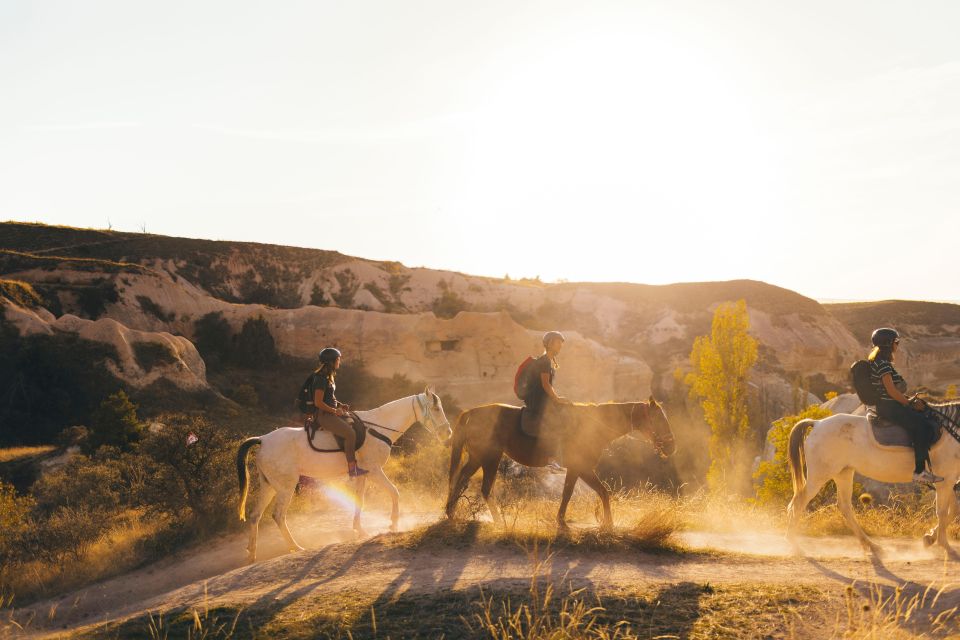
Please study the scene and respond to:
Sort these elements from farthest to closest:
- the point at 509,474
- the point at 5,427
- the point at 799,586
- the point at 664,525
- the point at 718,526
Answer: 1. the point at 5,427
2. the point at 509,474
3. the point at 718,526
4. the point at 664,525
5. the point at 799,586

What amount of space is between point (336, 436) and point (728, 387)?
2292 centimetres

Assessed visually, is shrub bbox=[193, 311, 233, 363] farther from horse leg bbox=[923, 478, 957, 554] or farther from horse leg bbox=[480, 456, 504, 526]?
horse leg bbox=[923, 478, 957, 554]

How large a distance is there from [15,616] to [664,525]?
29.4 feet

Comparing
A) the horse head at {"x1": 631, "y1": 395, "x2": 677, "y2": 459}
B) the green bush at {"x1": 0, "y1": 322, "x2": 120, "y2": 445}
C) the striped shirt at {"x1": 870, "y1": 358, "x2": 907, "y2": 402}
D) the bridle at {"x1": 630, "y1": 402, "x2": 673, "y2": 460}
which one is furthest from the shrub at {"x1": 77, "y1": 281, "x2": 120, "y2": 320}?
the striped shirt at {"x1": 870, "y1": 358, "x2": 907, "y2": 402}

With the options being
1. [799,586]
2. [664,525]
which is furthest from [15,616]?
[799,586]

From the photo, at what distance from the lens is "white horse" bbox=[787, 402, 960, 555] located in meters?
8.78

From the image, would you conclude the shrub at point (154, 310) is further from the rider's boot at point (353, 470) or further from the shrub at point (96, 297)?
the rider's boot at point (353, 470)

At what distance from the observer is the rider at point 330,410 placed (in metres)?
10.1

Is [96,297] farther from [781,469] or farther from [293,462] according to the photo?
[781,469]

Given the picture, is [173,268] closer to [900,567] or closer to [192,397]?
[192,397]

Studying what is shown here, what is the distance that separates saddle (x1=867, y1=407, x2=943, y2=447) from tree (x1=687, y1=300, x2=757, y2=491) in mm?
20102

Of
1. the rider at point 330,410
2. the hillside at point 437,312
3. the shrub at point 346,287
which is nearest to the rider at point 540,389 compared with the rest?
the rider at point 330,410

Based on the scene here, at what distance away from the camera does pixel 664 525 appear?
850 centimetres

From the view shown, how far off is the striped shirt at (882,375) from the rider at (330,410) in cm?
767
